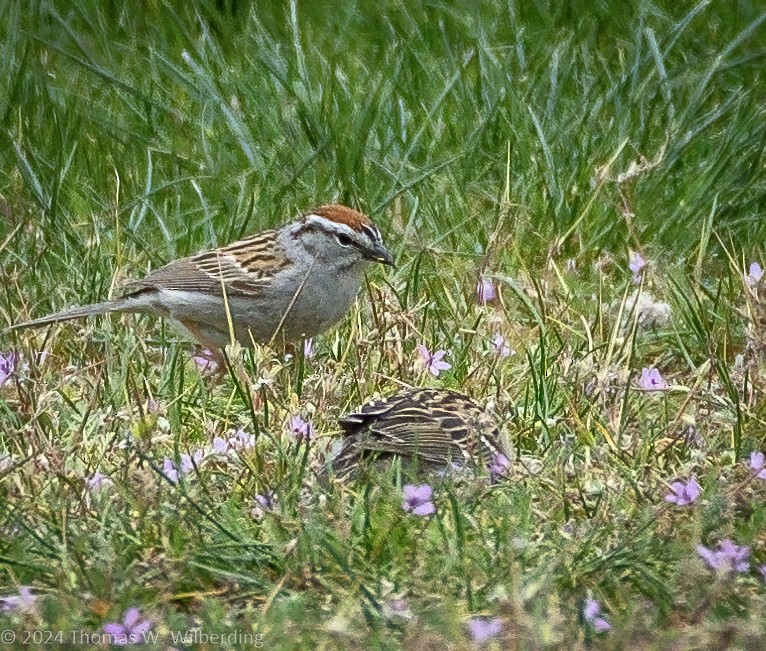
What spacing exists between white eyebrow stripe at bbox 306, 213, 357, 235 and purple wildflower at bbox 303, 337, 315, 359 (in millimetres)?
434

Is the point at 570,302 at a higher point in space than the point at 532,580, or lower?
lower

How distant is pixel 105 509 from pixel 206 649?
821 millimetres

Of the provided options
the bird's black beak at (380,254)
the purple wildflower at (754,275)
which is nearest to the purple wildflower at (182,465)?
the bird's black beak at (380,254)

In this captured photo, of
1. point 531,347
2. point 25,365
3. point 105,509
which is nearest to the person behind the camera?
point 105,509

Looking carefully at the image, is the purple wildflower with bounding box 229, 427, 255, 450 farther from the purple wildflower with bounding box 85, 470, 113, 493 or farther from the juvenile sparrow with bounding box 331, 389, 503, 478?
the purple wildflower with bounding box 85, 470, 113, 493

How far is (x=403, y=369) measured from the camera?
602cm

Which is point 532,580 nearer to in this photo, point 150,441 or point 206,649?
point 206,649

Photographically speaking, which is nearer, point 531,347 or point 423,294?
point 531,347

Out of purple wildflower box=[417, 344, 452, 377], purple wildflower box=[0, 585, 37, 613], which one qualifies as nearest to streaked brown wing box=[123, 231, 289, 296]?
purple wildflower box=[417, 344, 452, 377]

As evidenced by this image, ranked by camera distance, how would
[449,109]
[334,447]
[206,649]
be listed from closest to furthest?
[206,649] → [334,447] → [449,109]

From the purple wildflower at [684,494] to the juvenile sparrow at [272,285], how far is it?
2.15m

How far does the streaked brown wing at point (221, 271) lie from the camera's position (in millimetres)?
6676

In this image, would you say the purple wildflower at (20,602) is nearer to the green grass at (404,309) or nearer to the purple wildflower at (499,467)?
the green grass at (404,309)

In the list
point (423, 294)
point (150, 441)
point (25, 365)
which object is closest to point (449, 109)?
point (423, 294)
